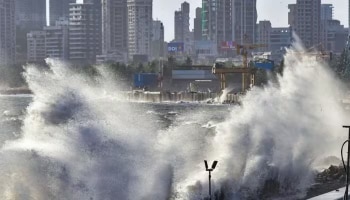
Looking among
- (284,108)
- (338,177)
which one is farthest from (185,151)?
(338,177)

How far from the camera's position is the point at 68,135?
175ft

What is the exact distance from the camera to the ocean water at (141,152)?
2093 inches

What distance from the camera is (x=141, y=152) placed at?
5925cm

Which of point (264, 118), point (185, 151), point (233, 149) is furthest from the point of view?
point (185, 151)

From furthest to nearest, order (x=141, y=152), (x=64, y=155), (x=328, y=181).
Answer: (x=328, y=181), (x=141, y=152), (x=64, y=155)

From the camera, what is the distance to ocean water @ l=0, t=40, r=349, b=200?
2093 inches

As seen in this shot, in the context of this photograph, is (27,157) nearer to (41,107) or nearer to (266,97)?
(41,107)

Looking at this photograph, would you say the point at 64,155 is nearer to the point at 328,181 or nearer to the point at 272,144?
the point at 272,144

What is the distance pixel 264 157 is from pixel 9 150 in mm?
20951

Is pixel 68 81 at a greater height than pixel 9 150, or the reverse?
pixel 68 81

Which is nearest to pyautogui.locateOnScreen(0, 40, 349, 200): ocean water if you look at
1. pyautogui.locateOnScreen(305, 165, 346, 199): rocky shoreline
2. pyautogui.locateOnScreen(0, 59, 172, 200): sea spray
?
Result: pyautogui.locateOnScreen(0, 59, 172, 200): sea spray

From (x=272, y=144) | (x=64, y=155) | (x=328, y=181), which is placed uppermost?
(x=64, y=155)

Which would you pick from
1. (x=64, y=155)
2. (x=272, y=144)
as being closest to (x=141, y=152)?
(x=64, y=155)

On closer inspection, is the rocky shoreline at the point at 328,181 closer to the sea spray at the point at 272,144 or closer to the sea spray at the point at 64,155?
the sea spray at the point at 272,144
